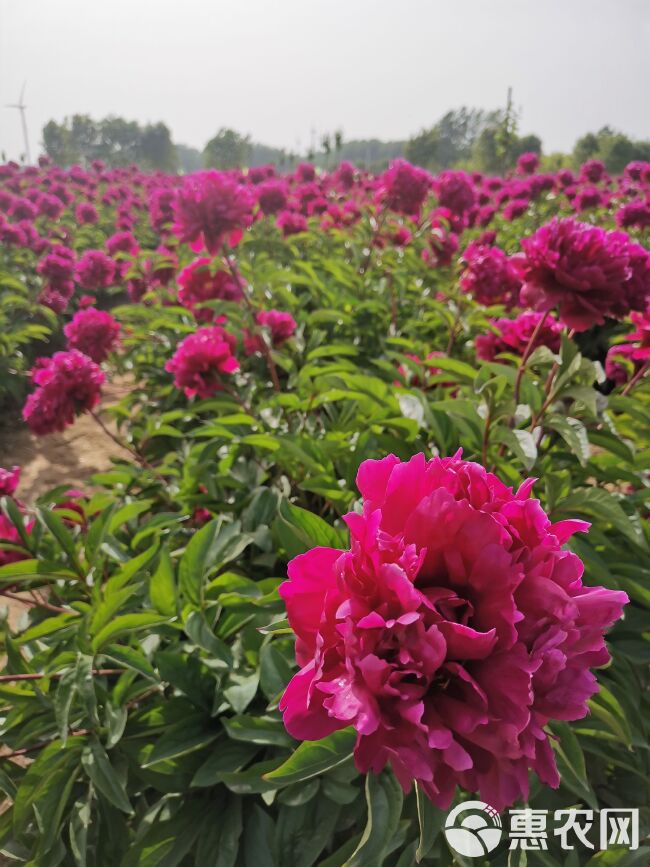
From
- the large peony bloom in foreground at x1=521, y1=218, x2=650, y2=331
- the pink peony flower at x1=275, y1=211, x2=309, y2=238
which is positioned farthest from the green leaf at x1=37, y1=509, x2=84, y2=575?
the pink peony flower at x1=275, y1=211, x2=309, y2=238

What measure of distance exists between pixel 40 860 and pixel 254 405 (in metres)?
1.87

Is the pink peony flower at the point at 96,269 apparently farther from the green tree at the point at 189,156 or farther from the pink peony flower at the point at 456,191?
the green tree at the point at 189,156

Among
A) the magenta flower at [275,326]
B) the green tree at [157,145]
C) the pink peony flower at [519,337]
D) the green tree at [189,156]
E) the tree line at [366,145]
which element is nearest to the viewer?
the pink peony flower at [519,337]

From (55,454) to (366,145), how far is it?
11917cm

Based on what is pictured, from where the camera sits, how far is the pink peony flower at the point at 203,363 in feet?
7.28

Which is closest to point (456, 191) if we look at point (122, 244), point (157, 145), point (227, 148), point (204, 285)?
point (204, 285)

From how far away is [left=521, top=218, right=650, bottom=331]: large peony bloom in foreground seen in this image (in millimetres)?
1354

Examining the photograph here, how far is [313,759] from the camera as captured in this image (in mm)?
877

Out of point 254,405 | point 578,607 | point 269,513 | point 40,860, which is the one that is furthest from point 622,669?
point 254,405

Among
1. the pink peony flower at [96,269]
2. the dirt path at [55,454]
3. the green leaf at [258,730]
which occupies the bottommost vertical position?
the dirt path at [55,454]

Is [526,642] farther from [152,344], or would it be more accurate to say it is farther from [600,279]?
[152,344]

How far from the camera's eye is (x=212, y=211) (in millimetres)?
2488

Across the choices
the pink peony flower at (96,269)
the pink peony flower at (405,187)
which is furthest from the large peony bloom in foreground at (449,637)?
the pink peony flower at (96,269)

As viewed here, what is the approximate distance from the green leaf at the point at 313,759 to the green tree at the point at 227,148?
149 ft
